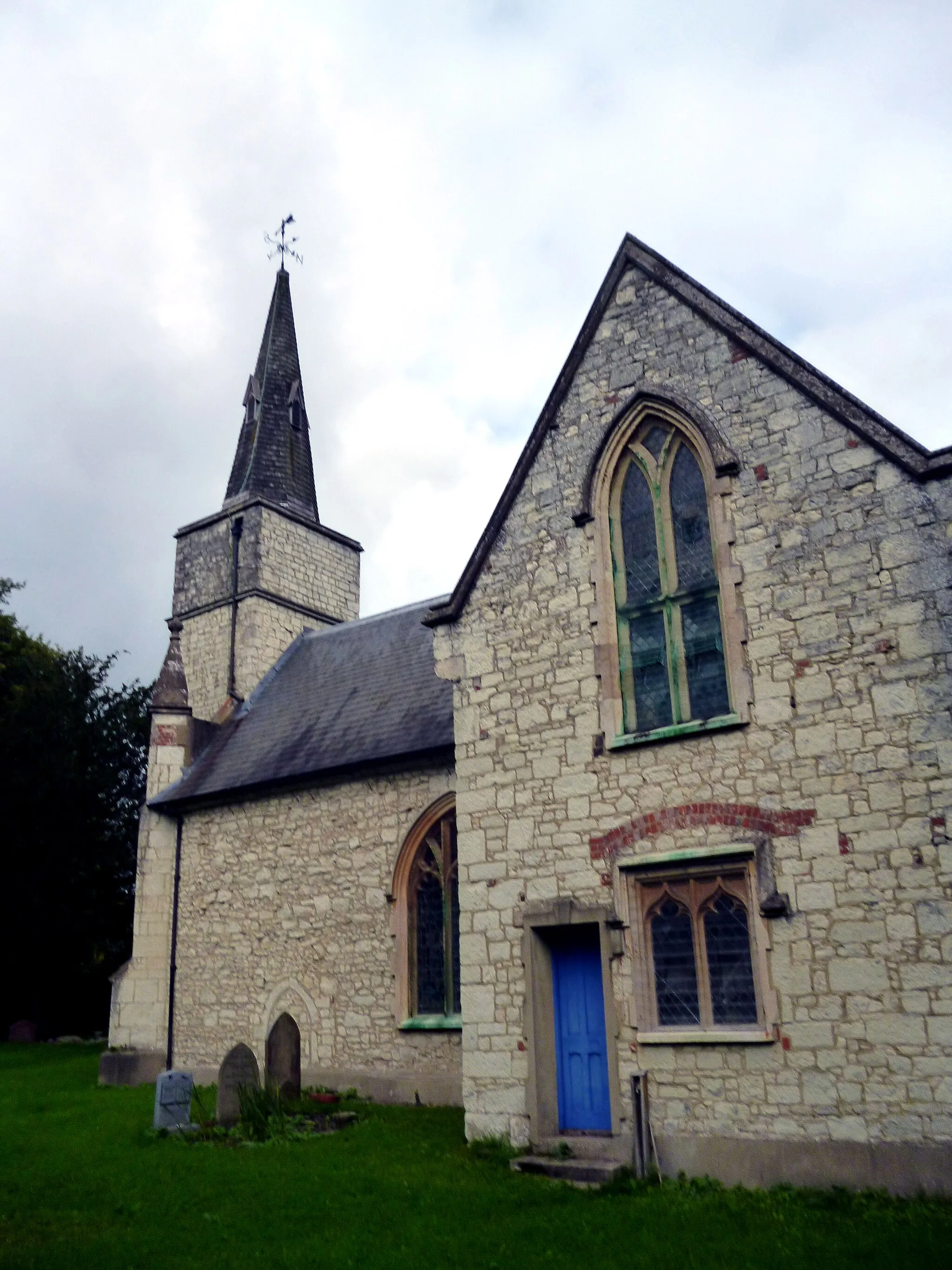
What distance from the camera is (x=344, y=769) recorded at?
16.3 metres

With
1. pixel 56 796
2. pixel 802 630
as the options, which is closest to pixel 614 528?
pixel 802 630

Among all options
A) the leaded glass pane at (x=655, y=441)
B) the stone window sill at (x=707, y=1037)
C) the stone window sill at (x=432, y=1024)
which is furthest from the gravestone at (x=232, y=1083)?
the leaded glass pane at (x=655, y=441)

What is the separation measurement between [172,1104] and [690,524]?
886 centimetres

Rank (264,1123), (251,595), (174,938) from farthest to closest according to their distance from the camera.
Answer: (251,595)
(174,938)
(264,1123)

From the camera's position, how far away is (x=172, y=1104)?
471 inches

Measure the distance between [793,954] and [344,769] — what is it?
9053 mm

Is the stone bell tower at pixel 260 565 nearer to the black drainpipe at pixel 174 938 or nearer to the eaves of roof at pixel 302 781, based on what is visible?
the eaves of roof at pixel 302 781

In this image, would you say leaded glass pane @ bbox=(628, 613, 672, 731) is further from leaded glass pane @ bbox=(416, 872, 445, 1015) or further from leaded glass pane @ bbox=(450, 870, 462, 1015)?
leaded glass pane @ bbox=(416, 872, 445, 1015)

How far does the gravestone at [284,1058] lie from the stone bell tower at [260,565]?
372 inches

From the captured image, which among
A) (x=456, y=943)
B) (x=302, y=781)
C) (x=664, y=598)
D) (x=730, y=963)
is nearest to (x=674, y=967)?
(x=730, y=963)

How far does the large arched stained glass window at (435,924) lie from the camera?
48.4ft

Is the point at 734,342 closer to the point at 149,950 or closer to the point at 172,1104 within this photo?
the point at 172,1104

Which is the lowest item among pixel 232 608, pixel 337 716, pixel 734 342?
pixel 337 716

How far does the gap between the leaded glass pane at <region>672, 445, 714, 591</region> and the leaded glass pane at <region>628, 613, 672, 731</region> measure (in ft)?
1.68
